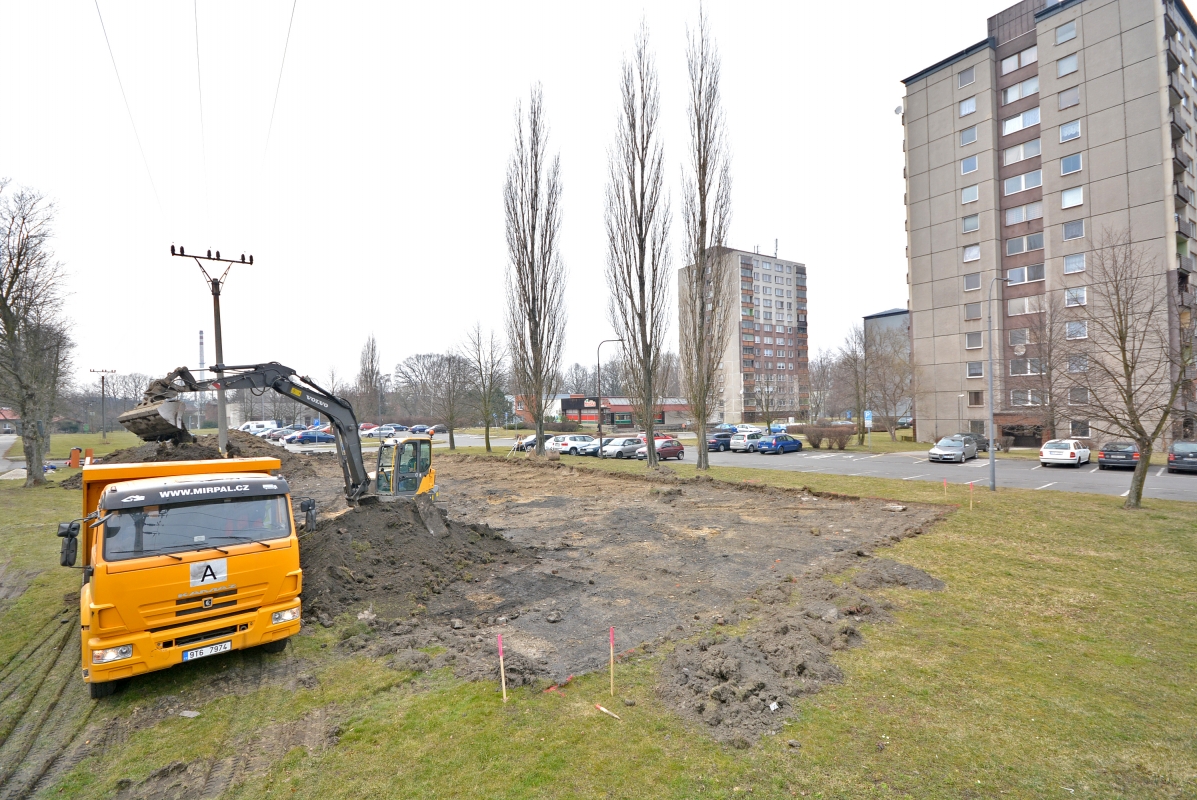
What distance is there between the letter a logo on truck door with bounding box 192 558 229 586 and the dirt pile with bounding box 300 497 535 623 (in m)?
2.38

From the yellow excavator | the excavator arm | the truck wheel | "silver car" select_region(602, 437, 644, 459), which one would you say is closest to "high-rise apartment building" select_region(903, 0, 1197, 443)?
"silver car" select_region(602, 437, 644, 459)

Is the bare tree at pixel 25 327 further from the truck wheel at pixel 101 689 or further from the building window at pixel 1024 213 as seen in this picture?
the building window at pixel 1024 213

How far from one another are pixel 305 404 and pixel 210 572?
283 inches

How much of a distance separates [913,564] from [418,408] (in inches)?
3521

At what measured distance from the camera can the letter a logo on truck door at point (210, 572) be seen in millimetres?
5965

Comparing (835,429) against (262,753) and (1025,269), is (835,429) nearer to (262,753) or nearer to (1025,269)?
(1025,269)

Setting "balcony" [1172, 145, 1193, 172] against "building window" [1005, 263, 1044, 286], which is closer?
"balcony" [1172, 145, 1193, 172]

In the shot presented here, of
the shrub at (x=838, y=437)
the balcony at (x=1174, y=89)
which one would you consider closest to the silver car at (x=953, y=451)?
the shrub at (x=838, y=437)

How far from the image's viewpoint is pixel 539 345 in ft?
104

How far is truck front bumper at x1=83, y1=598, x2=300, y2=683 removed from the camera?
5496 mm

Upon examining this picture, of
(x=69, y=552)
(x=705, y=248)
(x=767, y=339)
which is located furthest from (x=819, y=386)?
(x=69, y=552)

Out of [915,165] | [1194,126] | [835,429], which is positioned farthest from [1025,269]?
[835,429]

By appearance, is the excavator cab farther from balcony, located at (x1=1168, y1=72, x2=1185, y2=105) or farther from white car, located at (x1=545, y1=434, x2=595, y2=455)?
balcony, located at (x1=1168, y1=72, x2=1185, y2=105)

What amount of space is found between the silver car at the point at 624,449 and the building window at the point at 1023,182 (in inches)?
1273
